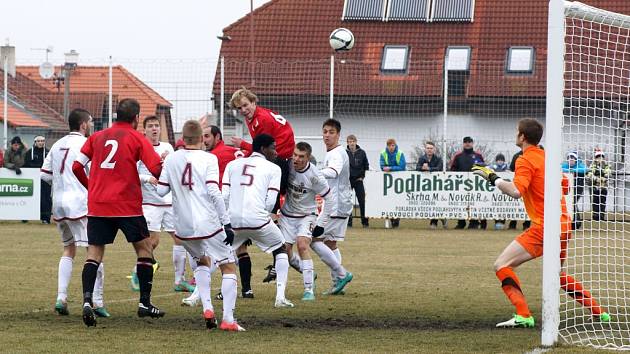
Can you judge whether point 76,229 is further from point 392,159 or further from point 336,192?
point 392,159

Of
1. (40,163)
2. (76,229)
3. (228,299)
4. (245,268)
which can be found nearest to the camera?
(228,299)

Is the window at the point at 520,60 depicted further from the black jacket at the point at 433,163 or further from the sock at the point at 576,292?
the sock at the point at 576,292

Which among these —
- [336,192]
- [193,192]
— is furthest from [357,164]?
[193,192]

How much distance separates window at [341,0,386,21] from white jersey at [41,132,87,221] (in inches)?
1346

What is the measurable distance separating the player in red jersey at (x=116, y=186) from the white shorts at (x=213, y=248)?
63 cm

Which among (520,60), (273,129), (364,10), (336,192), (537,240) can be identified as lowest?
(537,240)

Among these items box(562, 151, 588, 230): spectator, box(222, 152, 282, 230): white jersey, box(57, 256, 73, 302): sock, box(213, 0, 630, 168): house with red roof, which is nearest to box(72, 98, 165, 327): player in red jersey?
box(57, 256, 73, 302): sock

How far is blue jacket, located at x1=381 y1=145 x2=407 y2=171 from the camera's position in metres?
26.8

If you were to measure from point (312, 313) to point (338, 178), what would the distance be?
308 centimetres

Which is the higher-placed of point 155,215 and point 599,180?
point 599,180

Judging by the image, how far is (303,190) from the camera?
12477mm

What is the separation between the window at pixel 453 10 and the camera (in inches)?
1734

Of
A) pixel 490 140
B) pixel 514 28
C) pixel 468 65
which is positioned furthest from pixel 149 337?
pixel 514 28

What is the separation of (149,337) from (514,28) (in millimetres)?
35271
